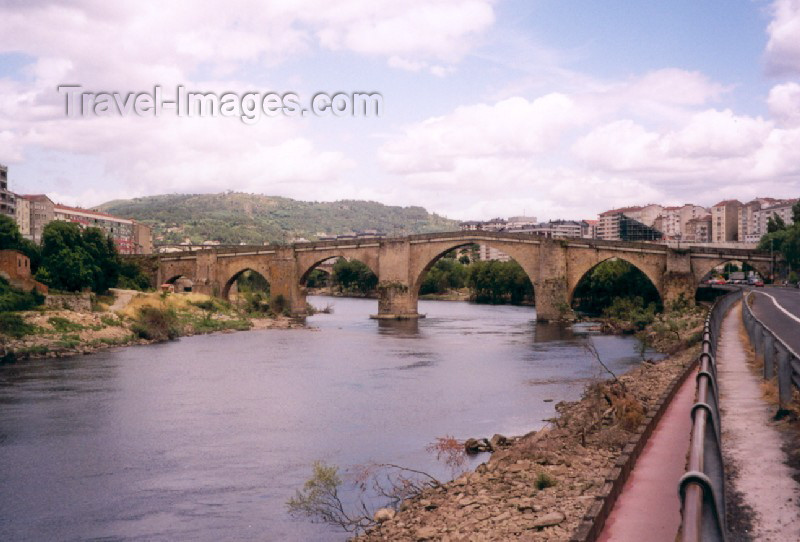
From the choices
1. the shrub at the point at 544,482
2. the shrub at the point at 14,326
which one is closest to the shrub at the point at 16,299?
the shrub at the point at 14,326

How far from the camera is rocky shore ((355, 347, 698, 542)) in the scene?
23.0 feet

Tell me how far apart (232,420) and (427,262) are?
29908 mm

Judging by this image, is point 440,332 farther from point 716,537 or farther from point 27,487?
point 716,537

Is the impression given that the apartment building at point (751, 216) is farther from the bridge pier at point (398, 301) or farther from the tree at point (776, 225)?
the bridge pier at point (398, 301)

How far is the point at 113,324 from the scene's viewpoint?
3172 cm

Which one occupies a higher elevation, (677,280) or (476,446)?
(677,280)

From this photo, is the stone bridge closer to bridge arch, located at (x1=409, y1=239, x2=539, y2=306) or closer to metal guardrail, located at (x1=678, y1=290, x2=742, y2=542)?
bridge arch, located at (x1=409, y1=239, x2=539, y2=306)

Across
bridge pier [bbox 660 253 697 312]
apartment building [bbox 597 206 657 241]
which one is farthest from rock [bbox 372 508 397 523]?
apartment building [bbox 597 206 657 241]

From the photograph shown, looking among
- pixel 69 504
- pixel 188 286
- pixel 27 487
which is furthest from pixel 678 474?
pixel 188 286

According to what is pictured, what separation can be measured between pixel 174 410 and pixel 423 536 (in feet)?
34.9

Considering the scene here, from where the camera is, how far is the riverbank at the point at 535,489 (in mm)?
6973

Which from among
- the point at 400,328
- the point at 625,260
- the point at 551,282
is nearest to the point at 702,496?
the point at 400,328

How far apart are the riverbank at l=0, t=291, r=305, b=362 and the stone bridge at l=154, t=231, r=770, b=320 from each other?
5.05 meters

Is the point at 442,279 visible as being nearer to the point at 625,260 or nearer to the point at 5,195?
the point at 625,260
